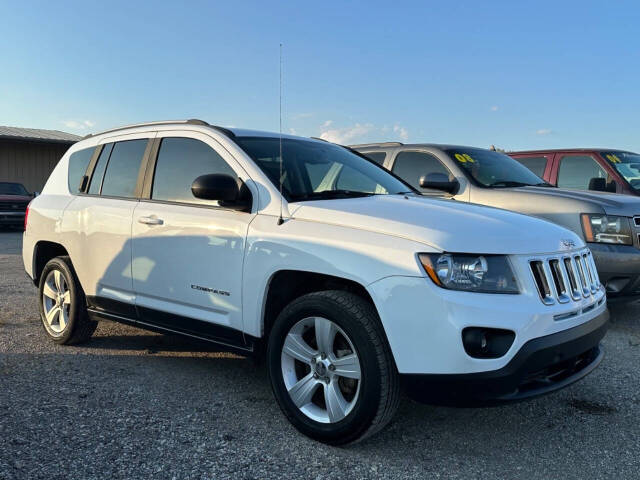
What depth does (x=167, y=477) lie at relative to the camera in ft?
8.60

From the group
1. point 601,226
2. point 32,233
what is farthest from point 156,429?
point 601,226

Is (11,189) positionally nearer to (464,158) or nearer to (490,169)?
(464,158)

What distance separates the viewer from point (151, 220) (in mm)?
3881

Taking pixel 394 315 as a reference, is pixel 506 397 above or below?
below

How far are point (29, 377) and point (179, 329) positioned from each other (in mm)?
1140

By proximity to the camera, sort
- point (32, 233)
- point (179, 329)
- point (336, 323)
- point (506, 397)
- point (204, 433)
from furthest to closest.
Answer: point (32, 233), point (179, 329), point (204, 433), point (336, 323), point (506, 397)

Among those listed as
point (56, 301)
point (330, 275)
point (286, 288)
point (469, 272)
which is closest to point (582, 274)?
point (469, 272)

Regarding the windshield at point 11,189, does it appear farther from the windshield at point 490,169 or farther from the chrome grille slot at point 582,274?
the chrome grille slot at point 582,274

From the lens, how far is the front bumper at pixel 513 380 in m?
2.58

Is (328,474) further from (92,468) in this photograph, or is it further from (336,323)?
(92,468)

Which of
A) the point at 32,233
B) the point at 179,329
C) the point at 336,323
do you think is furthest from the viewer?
the point at 32,233

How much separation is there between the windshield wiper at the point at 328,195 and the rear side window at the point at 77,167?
91.2 inches

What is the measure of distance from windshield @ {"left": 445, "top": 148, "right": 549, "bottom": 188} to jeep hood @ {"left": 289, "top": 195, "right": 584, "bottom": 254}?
9.89ft

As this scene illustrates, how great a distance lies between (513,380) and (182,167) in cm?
253
